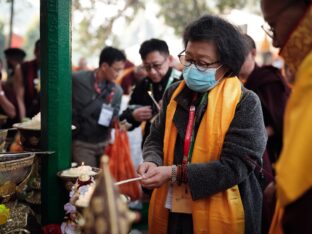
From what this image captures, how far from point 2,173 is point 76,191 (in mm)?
371

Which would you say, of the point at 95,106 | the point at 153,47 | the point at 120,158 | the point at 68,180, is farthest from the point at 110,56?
the point at 68,180

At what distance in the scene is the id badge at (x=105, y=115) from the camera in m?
4.43

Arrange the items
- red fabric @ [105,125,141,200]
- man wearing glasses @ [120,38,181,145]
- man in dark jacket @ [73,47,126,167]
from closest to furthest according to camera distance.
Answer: man wearing glasses @ [120,38,181,145], man in dark jacket @ [73,47,126,167], red fabric @ [105,125,141,200]

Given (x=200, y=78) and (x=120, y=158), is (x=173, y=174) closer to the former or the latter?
(x=200, y=78)

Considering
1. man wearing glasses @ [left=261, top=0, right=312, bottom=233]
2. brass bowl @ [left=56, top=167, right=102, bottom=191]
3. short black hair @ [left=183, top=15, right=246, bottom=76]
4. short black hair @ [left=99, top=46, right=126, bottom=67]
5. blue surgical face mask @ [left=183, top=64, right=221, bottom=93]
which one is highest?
short black hair @ [left=99, top=46, right=126, bottom=67]

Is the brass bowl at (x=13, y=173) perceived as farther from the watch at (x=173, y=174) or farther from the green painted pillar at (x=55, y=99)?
the watch at (x=173, y=174)

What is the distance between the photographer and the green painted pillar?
7.98 ft

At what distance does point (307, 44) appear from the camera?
1345 mm

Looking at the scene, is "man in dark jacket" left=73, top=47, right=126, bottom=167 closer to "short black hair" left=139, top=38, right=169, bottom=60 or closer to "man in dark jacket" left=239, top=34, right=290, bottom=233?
"short black hair" left=139, top=38, right=169, bottom=60

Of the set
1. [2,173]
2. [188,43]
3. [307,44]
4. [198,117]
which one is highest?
[188,43]

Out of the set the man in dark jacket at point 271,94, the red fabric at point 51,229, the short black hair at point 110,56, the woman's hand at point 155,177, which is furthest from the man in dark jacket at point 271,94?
the red fabric at point 51,229

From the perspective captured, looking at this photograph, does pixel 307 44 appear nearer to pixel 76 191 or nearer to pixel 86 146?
pixel 76 191

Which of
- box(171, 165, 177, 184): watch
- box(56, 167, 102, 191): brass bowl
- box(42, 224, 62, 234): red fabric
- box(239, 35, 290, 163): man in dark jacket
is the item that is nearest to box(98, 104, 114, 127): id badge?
box(239, 35, 290, 163): man in dark jacket

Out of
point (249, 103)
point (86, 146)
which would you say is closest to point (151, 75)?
point (86, 146)
